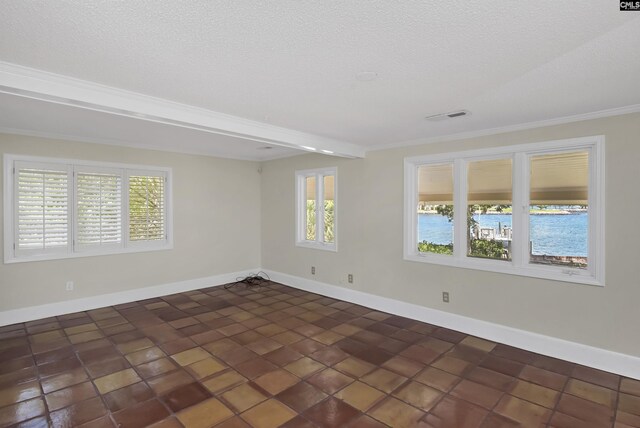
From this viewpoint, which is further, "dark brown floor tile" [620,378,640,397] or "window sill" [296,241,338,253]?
"window sill" [296,241,338,253]

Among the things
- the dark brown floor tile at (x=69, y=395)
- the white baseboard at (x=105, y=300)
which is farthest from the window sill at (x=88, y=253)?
the dark brown floor tile at (x=69, y=395)

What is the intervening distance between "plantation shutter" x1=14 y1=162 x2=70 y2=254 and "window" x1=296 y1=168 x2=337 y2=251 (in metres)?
3.42

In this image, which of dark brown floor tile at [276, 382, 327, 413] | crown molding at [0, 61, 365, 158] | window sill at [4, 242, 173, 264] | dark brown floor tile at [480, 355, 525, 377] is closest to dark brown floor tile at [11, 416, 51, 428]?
dark brown floor tile at [276, 382, 327, 413]

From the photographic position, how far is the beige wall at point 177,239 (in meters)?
4.34

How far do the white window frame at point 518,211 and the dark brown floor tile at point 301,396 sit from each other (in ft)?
7.71

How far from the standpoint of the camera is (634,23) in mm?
1653

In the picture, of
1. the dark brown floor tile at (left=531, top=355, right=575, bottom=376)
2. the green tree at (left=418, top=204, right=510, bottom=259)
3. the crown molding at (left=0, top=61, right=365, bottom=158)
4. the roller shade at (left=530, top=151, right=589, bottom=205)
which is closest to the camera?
the crown molding at (left=0, top=61, right=365, bottom=158)

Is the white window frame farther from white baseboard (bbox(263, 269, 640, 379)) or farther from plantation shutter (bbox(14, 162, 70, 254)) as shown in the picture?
plantation shutter (bbox(14, 162, 70, 254))

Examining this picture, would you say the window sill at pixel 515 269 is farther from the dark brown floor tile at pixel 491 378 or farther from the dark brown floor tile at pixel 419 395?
the dark brown floor tile at pixel 419 395

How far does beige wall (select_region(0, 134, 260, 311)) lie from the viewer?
4.34 m

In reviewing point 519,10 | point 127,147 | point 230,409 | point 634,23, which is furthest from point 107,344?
point 634,23

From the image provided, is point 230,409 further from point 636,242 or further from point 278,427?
point 636,242

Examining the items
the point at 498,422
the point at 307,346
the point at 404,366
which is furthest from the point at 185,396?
the point at 498,422

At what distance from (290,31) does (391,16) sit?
20.4 inches
